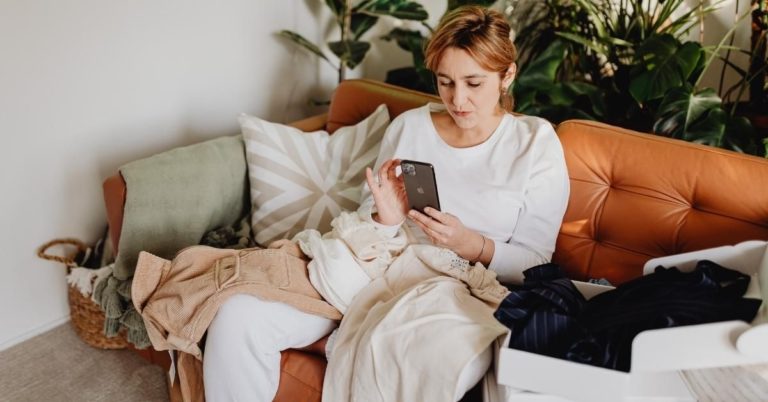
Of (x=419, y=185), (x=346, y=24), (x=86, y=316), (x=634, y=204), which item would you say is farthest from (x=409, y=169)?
(x=346, y=24)

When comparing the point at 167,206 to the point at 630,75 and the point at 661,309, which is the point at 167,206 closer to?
the point at 661,309

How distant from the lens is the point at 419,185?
141 centimetres

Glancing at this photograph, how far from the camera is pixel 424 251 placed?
1453 mm

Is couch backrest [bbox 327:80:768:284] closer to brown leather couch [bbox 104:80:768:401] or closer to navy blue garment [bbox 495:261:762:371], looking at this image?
brown leather couch [bbox 104:80:768:401]

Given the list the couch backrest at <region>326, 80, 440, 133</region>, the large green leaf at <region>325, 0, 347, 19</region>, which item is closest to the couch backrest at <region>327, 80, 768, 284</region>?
the couch backrest at <region>326, 80, 440, 133</region>

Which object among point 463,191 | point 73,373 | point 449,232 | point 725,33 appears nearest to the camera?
point 449,232

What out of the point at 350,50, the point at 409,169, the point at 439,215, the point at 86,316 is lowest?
the point at 86,316

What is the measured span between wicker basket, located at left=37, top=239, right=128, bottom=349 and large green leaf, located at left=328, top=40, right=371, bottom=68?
118 cm

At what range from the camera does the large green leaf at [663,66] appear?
5.67 ft

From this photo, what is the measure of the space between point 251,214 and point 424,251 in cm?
69

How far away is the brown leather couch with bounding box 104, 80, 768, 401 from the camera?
138 cm

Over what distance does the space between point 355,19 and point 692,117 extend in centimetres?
137

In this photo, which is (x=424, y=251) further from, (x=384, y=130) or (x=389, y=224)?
(x=384, y=130)

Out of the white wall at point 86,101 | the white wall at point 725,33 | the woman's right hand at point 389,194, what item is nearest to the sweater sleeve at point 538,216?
the woman's right hand at point 389,194
